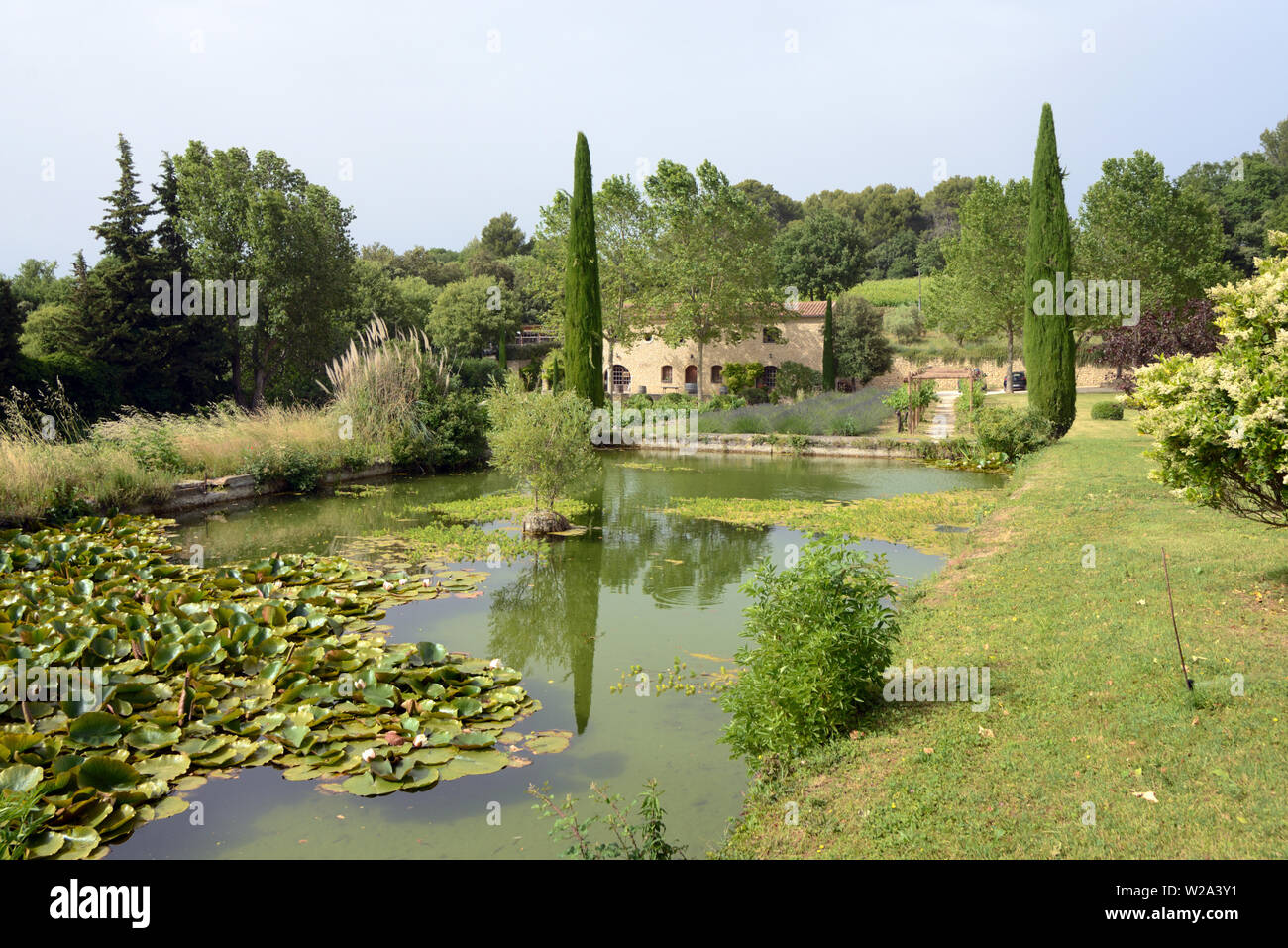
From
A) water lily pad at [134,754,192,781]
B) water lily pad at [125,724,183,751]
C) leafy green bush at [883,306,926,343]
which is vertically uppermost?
leafy green bush at [883,306,926,343]

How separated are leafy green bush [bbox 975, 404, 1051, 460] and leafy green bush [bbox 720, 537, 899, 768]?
16095mm

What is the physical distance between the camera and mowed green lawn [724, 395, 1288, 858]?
3557mm

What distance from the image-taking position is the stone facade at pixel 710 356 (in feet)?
130

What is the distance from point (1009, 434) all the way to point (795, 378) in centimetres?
1769

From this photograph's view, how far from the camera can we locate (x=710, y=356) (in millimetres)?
40688

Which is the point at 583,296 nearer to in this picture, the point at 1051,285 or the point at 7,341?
the point at 1051,285

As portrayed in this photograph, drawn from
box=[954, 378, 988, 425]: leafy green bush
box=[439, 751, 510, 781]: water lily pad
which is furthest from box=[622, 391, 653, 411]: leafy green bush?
box=[439, 751, 510, 781]: water lily pad

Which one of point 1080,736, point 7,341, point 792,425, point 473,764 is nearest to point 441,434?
point 7,341

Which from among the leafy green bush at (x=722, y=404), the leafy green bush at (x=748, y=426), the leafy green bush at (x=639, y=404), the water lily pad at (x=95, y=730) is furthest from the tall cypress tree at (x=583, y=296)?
the water lily pad at (x=95, y=730)

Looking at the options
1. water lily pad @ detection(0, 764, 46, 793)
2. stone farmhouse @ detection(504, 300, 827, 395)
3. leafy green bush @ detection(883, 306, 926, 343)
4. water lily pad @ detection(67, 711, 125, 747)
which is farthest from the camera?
leafy green bush @ detection(883, 306, 926, 343)

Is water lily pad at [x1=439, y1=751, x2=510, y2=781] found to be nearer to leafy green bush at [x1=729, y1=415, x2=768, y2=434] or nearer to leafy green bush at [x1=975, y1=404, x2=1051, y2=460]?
leafy green bush at [x1=975, y1=404, x2=1051, y2=460]

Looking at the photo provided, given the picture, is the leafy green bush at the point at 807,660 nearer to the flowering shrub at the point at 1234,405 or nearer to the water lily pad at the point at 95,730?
the flowering shrub at the point at 1234,405
